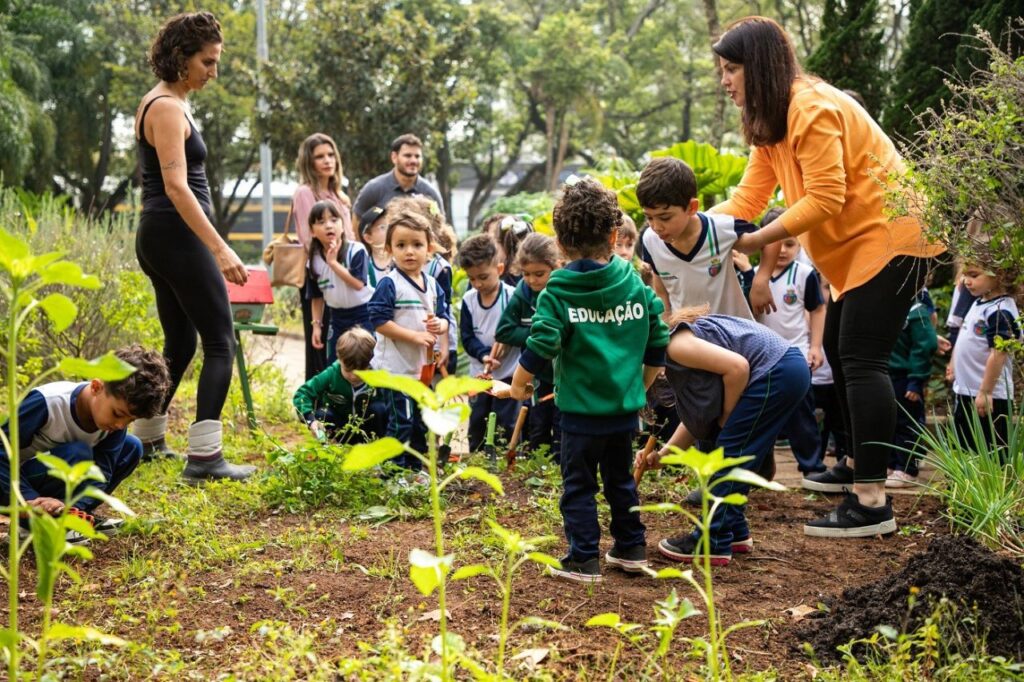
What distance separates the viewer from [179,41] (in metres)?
4.96

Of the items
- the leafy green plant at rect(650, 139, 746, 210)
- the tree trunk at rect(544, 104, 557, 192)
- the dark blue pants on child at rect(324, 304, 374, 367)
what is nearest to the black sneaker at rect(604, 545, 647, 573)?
the dark blue pants on child at rect(324, 304, 374, 367)

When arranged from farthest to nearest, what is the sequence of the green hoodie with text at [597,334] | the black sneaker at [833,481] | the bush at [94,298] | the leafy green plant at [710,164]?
1. the leafy green plant at [710,164]
2. the bush at [94,298]
3. the black sneaker at [833,481]
4. the green hoodie with text at [597,334]

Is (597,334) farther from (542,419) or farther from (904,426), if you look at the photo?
(904,426)

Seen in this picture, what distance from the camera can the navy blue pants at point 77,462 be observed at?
13.6 feet

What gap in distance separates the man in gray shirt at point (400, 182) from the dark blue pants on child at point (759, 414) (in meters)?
3.99

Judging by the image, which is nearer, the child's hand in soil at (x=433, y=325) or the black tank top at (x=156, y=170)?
the black tank top at (x=156, y=170)

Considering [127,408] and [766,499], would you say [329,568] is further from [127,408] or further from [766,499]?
[766,499]

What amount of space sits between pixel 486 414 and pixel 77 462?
294 cm

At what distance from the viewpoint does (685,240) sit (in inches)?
171

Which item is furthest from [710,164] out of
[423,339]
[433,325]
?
[423,339]

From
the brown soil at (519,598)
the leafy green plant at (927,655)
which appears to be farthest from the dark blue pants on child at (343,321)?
the leafy green plant at (927,655)

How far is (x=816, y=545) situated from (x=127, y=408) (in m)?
2.67

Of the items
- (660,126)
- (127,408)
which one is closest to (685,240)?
(127,408)

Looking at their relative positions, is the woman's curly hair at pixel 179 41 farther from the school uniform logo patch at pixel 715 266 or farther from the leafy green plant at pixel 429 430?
the leafy green plant at pixel 429 430
